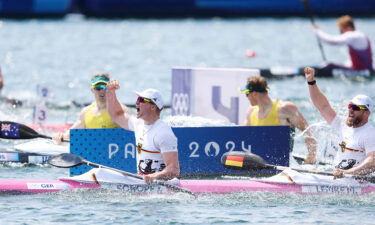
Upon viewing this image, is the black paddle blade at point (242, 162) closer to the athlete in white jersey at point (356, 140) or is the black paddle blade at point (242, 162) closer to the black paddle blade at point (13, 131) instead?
the athlete in white jersey at point (356, 140)

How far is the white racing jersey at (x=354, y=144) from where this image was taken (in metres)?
11.7

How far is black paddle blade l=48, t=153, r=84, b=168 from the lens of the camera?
452 inches

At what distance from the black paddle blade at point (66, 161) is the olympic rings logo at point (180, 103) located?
459 cm

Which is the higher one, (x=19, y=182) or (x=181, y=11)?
(x=181, y=11)

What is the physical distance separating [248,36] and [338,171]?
3513 centimetres

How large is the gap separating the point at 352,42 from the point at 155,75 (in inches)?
307

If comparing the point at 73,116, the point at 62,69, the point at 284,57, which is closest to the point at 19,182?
the point at 73,116

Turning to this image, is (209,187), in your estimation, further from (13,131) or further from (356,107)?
(13,131)

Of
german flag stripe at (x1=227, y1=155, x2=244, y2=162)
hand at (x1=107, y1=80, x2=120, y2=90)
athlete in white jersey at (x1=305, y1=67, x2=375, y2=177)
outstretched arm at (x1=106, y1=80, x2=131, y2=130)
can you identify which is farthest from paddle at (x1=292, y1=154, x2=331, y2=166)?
hand at (x1=107, y1=80, x2=120, y2=90)

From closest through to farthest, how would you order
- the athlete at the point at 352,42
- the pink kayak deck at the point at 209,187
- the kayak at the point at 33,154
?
the pink kayak deck at the point at 209,187 → the kayak at the point at 33,154 → the athlete at the point at 352,42

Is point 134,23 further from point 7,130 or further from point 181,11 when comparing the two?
point 7,130

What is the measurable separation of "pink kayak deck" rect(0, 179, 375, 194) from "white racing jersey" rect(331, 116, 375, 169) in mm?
394

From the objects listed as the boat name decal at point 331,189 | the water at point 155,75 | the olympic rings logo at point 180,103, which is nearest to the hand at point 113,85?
the water at point 155,75

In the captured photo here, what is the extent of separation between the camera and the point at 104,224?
10.6 meters
